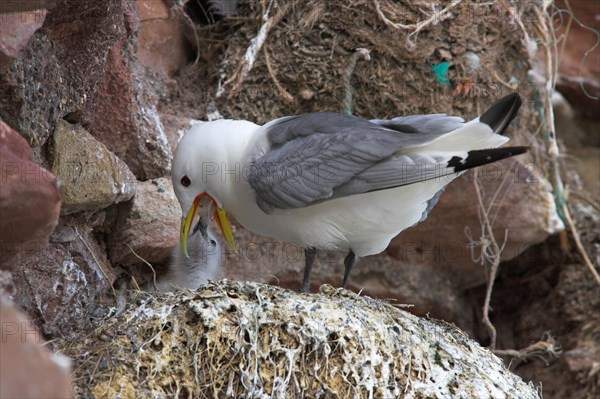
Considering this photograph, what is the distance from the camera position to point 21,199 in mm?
2680

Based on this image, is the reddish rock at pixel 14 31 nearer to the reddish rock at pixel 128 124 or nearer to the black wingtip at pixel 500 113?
the reddish rock at pixel 128 124

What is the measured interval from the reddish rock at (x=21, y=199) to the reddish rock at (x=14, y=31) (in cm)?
29

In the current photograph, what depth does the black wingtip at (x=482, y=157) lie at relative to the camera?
3.39 metres

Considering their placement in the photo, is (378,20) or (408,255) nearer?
(378,20)

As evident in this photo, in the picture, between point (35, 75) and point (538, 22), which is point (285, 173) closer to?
point (35, 75)

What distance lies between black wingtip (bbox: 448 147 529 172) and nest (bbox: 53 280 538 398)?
0.66m

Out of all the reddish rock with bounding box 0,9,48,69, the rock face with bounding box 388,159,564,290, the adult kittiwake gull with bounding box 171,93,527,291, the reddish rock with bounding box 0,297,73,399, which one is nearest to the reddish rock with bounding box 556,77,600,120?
the rock face with bounding box 388,159,564,290

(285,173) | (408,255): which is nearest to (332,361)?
(285,173)

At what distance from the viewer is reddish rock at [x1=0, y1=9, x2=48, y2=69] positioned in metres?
2.90

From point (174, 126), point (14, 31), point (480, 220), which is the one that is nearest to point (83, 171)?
point (14, 31)

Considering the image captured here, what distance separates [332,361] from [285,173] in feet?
2.74

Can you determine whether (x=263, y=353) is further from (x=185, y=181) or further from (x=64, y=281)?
(x=185, y=181)

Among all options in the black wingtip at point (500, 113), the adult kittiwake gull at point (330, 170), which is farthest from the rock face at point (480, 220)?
the black wingtip at point (500, 113)

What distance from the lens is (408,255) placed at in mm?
5605
